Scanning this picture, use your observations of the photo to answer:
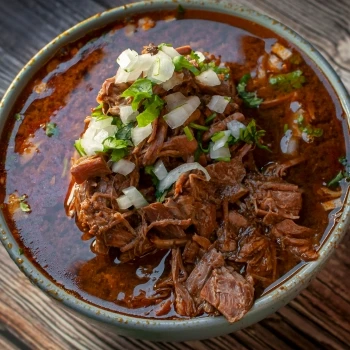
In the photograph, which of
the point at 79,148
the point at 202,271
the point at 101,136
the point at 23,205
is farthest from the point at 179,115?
the point at 23,205

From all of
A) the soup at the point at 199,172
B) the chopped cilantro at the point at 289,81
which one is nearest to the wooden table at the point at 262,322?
the soup at the point at 199,172

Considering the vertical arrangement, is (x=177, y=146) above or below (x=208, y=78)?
below

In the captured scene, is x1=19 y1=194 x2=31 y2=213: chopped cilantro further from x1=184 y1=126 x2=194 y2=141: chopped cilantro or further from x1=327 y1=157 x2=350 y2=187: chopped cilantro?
x1=327 y1=157 x2=350 y2=187: chopped cilantro

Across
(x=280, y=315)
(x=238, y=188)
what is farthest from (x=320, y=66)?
(x=280, y=315)

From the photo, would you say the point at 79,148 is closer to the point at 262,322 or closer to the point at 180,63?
the point at 180,63

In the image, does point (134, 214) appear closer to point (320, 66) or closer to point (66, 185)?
point (66, 185)

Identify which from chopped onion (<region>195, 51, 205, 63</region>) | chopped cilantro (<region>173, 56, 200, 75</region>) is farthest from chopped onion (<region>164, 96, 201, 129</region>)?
chopped onion (<region>195, 51, 205, 63</region>)

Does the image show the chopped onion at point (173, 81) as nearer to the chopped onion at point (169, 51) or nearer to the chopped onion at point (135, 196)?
the chopped onion at point (169, 51)
